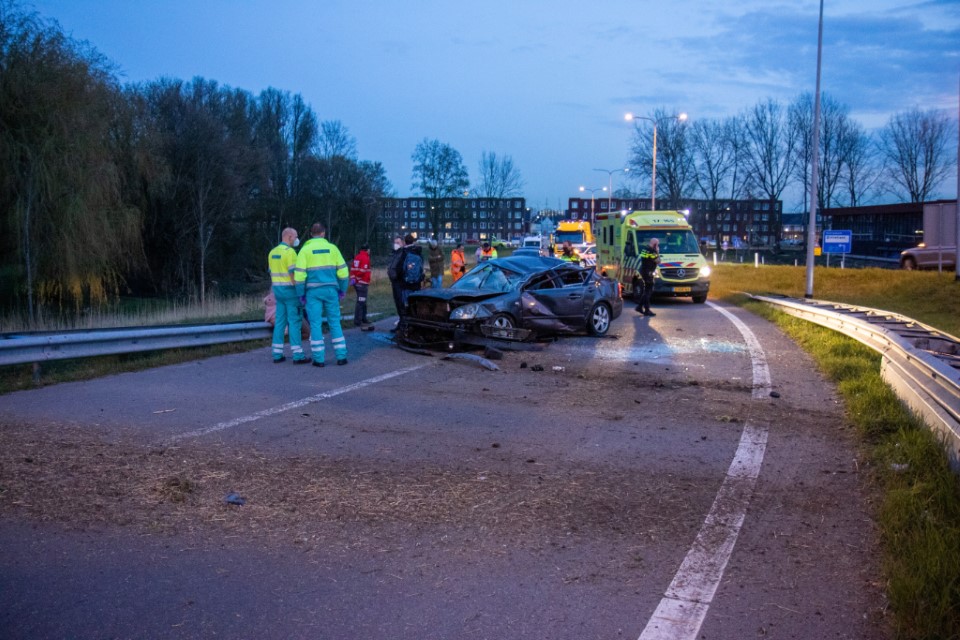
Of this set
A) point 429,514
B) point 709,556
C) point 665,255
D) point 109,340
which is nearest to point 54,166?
point 109,340

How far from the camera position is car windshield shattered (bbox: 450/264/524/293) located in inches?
530

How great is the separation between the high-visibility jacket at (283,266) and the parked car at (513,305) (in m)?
2.46

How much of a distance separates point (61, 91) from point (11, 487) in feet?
63.0

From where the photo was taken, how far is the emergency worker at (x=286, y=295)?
34.9ft

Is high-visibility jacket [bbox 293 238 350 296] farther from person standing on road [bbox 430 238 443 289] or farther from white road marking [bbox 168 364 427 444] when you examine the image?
person standing on road [bbox 430 238 443 289]

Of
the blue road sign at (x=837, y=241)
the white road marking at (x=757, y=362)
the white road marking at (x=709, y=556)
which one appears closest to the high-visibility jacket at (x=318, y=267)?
the white road marking at (x=757, y=362)

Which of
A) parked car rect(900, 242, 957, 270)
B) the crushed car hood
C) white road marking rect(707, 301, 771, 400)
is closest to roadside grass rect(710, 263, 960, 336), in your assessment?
white road marking rect(707, 301, 771, 400)

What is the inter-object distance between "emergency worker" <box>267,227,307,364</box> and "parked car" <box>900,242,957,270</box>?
2999cm

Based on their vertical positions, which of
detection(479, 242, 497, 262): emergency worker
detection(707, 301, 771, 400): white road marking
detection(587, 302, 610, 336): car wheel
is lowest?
detection(707, 301, 771, 400): white road marking

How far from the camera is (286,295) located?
35.3 feet

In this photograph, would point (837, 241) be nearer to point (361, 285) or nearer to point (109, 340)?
point (361, 285)

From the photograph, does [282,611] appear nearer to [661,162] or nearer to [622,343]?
[622,343]

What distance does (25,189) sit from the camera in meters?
21.0

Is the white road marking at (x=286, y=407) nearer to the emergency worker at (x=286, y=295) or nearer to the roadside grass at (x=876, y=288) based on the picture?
the emergency worker at (x=286, y=295)
